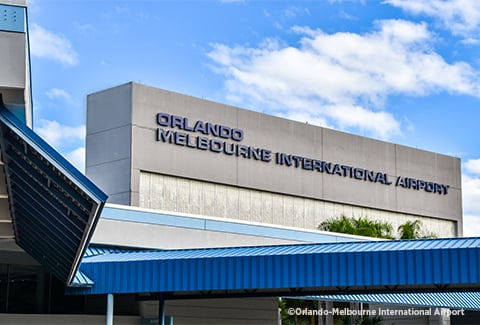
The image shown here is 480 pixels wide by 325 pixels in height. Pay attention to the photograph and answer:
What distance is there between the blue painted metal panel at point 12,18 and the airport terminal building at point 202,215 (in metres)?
0.02

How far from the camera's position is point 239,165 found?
5022 centimetres

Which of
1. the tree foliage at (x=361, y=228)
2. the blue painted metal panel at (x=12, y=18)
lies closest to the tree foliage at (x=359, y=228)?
the tree foliage at (x=361, y=228)

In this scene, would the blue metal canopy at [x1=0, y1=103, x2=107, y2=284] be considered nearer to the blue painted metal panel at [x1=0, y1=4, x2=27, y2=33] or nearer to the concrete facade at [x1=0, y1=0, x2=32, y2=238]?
the concrete facade at [x1=0, y1=0, x2=32, y2=238]

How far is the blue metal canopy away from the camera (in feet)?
43.9

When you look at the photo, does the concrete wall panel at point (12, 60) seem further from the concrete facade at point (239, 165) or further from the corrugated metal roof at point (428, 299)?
the concrete facade at point (239, 165)

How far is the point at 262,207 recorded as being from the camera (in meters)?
51.1

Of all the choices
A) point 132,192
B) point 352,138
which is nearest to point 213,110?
point 132,192

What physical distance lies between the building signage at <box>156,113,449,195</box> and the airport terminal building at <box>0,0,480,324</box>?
86mm

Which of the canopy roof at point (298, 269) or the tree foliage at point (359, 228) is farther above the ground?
the tree foliage at point (359, 228)

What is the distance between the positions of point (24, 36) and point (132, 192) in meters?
34.7

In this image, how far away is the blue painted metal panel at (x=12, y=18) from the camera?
1062 centimetres

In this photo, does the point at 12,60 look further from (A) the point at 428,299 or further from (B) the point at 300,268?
(A) the point at 428,299

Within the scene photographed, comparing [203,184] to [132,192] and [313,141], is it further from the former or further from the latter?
[313,141]
